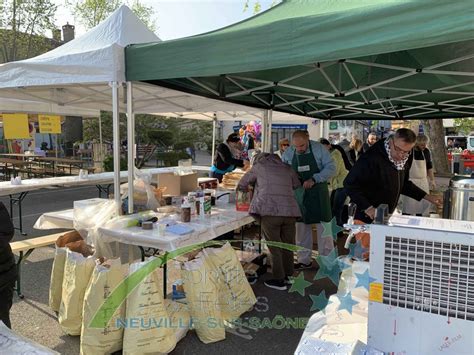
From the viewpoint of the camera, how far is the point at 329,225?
4242mm

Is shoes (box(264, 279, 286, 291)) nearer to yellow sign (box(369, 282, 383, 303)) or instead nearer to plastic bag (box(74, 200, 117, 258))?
plastic bag (box(74, 200, 117, 258))

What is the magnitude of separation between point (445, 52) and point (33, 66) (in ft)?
12.4

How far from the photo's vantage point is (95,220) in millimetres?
3271

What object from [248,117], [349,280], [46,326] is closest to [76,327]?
[46,326]

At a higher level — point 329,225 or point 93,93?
point 93,93

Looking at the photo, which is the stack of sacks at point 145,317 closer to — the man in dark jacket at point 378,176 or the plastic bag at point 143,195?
the plastic bag at point 143,195

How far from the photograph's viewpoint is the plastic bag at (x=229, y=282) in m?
3.04

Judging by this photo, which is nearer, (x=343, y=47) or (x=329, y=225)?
(x=343, y=47)

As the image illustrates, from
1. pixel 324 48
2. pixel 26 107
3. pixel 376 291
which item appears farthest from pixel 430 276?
pixel 26 107

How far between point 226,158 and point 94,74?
289cm

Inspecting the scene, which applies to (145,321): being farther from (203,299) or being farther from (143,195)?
(143,195)

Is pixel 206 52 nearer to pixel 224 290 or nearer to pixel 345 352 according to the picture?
pixel 224 290

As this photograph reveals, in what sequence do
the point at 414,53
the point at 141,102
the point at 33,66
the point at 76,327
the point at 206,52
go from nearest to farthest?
the point at 206,52 → the point at 76,327 → the point at 414,53 → the point at 33,66 → the point at 141,102

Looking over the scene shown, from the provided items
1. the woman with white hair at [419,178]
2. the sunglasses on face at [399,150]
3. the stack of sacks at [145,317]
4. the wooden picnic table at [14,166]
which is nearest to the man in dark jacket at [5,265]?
the stack of sacks at [145,317]
